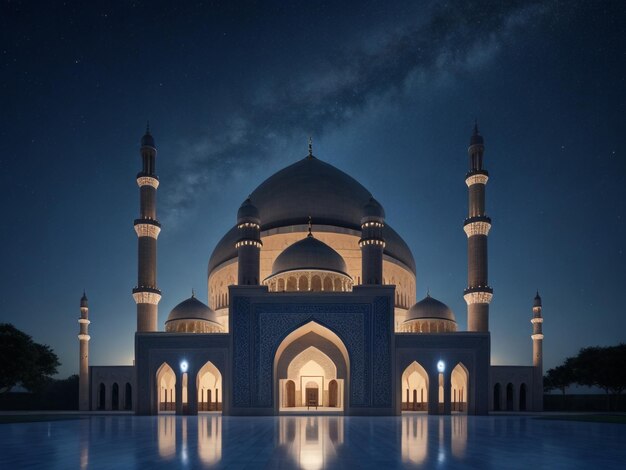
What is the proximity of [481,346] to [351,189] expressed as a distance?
37.3 ft

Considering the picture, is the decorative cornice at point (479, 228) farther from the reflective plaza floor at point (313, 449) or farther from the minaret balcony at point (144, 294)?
the reflective plaza floor at point (313, 449)

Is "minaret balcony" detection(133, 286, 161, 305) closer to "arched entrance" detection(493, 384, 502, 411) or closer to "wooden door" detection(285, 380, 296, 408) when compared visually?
"wooden door" detection(285, 380, 296, 408)

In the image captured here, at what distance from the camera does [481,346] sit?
20.7m

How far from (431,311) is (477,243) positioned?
332 centimetres

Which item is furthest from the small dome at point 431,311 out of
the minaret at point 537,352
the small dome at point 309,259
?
the minaret at point 537,352

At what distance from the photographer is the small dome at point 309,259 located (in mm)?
22859

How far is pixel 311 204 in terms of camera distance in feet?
93.4

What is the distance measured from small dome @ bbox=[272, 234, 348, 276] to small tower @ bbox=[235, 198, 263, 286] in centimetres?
219

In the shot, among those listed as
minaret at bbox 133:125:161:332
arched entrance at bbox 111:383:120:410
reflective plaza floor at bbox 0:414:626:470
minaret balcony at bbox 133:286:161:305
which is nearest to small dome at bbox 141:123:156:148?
minaret at bbox 133:125:161:332

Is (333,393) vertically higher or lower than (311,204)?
lower

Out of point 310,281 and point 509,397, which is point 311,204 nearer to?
point 310,281

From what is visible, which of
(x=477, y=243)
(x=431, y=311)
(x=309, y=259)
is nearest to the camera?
(x=309, y=259)

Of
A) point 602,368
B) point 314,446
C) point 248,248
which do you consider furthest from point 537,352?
point 314,446

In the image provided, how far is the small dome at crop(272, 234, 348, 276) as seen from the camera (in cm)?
2286
